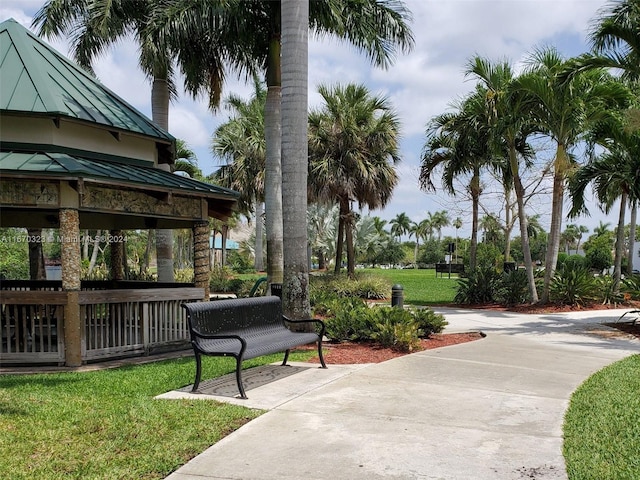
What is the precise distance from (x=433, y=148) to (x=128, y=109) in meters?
14.5

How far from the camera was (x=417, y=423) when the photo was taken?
5629 millimetres

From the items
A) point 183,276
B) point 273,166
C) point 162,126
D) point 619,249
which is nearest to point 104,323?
point 273,166

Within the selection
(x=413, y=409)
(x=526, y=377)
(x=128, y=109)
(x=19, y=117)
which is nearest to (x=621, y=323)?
(x=526, y=377)

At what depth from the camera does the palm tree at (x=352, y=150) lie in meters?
23.9

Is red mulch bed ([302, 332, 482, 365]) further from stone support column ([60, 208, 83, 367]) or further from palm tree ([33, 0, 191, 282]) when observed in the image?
palm tree ([33, 0, 191, 282])

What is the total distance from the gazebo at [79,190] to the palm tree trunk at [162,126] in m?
4.91

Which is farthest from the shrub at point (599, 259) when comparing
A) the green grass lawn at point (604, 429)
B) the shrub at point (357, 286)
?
the green grass lawn at point (604, 429)

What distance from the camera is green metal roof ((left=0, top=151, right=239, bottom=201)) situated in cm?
841

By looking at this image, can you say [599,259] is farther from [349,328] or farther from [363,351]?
[363,351]

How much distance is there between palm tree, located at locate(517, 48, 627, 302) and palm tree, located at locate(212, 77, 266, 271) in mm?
14312

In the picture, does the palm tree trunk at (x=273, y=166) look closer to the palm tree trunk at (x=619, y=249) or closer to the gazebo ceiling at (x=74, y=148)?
the gazebo ceiling at (x=74, y=148)

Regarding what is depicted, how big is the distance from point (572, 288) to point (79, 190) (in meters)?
15.1

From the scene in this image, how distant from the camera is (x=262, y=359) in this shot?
920cm

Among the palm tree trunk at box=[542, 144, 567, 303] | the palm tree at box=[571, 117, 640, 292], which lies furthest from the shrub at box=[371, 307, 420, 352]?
the palm tree trunk at box=[542, 144, 567, 303]
